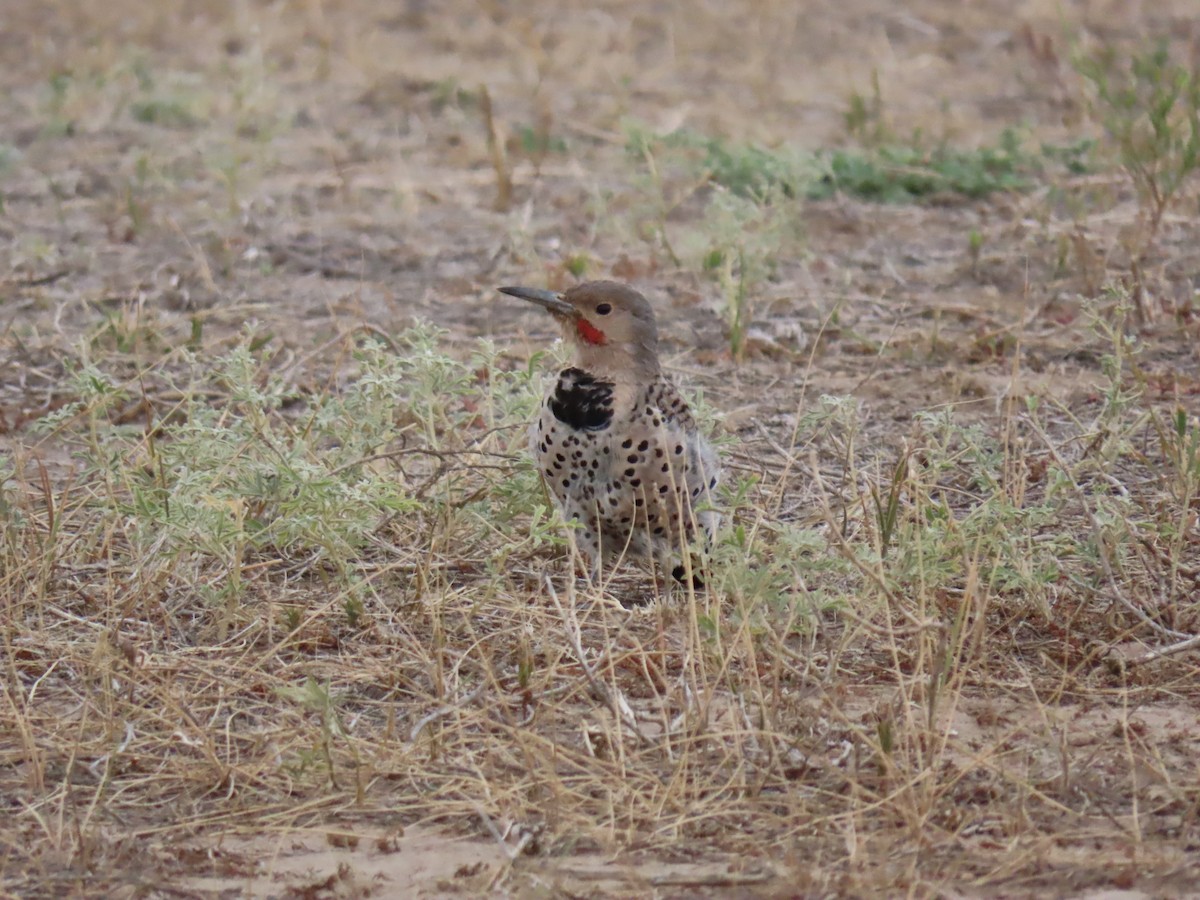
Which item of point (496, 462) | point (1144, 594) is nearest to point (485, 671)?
point (496, 462)

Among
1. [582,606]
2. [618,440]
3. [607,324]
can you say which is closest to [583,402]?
[618,440]

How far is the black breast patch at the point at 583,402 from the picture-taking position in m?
4.41

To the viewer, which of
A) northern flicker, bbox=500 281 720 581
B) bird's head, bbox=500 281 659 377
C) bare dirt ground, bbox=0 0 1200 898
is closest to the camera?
bare dirt ground, bbox=0 0 1200 898

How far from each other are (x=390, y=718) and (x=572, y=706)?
0.44 m

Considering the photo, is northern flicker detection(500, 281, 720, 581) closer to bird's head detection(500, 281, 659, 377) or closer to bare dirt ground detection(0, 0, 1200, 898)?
bird's head detection(500, 281, 659, 377)

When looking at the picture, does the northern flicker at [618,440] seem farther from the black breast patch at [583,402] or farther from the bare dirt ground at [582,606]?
the bare dirt ground at [582,606]

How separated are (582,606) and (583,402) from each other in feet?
1.61

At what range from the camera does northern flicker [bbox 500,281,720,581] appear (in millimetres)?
4402

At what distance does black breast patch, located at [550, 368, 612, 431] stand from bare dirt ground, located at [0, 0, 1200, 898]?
14.6 inches

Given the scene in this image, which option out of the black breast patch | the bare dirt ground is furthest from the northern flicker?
the bare dirt ground

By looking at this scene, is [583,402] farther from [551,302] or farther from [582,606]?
[582,606]

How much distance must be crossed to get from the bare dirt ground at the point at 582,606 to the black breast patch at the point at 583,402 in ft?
1.21

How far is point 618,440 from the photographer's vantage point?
173 inches

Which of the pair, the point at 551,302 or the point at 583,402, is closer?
the point at 583,402
